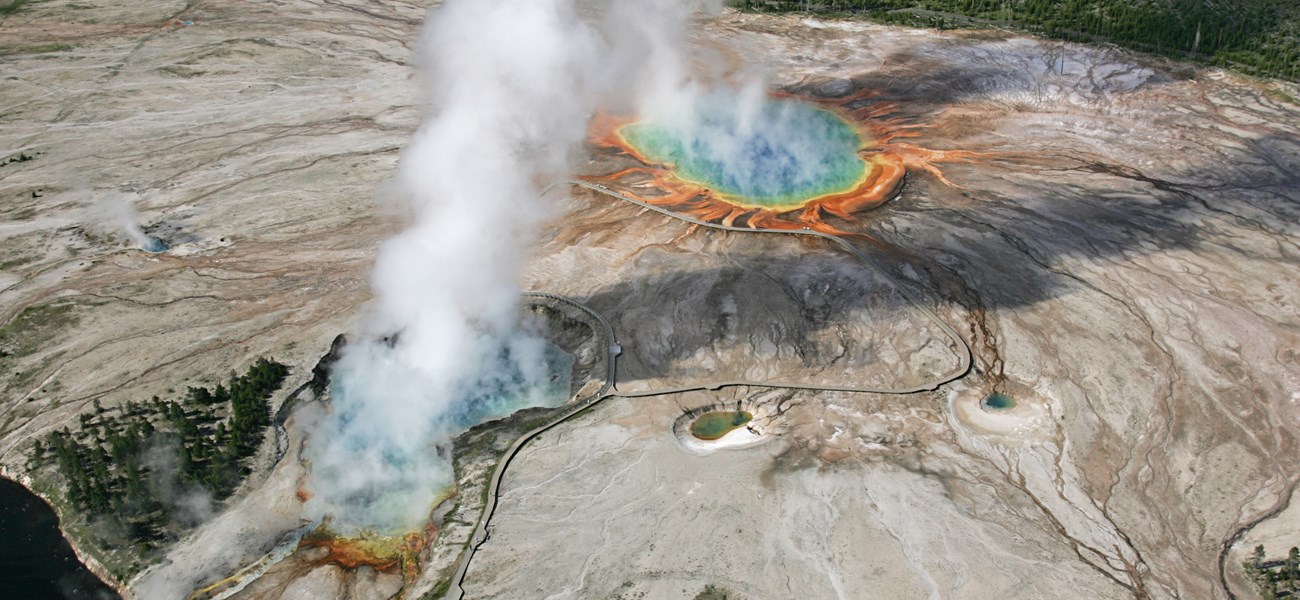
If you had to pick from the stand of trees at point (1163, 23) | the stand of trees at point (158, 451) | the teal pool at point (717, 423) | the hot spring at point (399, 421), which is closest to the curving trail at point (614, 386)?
the teal pool at point (717, 423)

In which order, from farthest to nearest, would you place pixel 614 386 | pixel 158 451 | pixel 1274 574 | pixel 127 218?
1. pixel 127 218
2. pixel 614 386
3. pixel 158 451
4. pixel 1274 574

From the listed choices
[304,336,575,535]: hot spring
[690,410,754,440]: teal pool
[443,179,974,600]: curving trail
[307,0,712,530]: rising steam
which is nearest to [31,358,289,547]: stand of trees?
[304,336,575,535]: hot spring

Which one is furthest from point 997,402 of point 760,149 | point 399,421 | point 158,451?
point 158,451

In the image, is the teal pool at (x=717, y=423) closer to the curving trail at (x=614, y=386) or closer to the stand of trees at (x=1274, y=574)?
the curving trail at (x=614, y=386)

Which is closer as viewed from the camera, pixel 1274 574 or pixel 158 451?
pixel 1274 574

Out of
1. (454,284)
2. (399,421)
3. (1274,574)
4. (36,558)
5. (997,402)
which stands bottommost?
(36,558)

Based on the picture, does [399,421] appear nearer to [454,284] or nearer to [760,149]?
[454,284]
